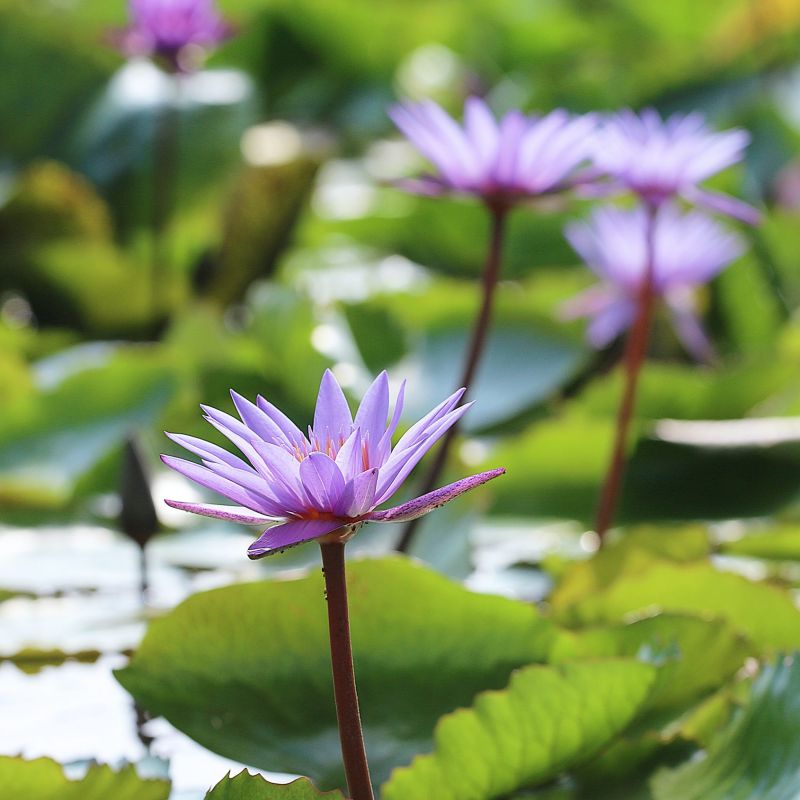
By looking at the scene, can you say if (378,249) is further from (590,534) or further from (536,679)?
(536,679)

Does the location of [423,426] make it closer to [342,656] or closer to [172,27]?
[342,656]

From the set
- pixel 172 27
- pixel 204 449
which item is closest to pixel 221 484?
pixel 204 449

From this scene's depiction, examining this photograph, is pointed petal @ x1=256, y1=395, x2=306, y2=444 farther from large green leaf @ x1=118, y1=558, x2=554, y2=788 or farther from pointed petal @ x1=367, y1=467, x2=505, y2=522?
large green leaf @ x1=118, y1=558, x2=554, y2=788

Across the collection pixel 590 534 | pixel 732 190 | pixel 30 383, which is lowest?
pixel 590 534

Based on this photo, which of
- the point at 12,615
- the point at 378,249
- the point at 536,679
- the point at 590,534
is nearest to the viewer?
the point at 536,679

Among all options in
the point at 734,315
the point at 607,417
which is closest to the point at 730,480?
the point at 607,417

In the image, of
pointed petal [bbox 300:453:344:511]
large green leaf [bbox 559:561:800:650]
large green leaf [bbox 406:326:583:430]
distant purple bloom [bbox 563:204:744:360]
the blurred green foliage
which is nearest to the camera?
pointed petal [bbox 300:453:344:511]

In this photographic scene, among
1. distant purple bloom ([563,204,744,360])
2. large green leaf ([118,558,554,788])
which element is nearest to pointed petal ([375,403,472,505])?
large green leaf ([118,558,554,788])
